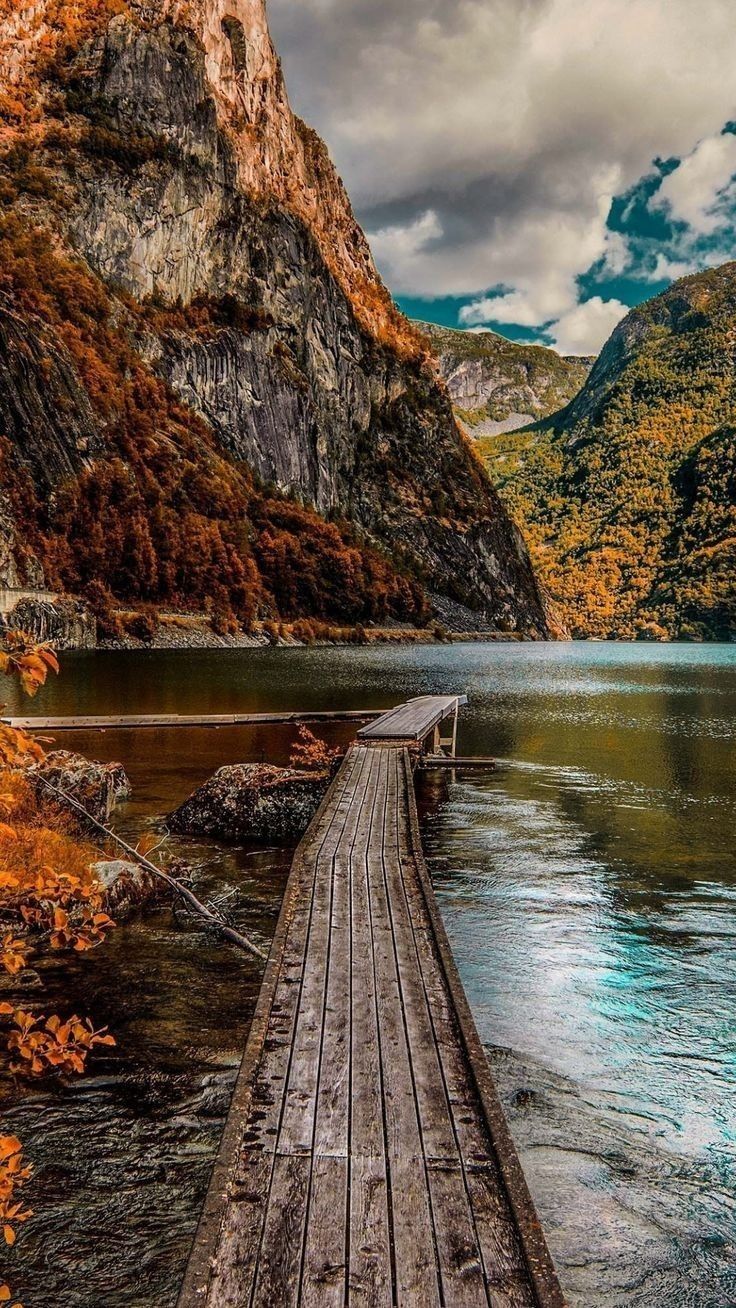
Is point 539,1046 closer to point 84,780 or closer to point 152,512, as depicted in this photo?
point 84,780

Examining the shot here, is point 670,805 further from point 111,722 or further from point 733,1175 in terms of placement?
point 111,722

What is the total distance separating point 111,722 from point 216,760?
7899 millimetres

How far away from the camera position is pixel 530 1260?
4426 millimetres

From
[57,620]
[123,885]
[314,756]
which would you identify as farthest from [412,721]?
[57,620]

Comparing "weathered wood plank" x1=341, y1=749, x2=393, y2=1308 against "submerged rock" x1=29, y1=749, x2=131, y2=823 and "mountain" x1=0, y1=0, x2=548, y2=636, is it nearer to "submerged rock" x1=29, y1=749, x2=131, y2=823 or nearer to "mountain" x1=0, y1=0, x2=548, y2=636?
"submerged rock" x1=29, y1=749, x2=131, y2=823

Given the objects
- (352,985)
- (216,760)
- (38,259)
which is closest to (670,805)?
(216,760)

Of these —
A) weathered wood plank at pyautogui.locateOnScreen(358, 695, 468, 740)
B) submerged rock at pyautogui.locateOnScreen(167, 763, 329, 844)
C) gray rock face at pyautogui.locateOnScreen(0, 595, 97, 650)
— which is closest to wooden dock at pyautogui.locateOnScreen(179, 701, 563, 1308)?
submerged rock at pyautogui.locateOnScreen(167, 763, 329, 844)

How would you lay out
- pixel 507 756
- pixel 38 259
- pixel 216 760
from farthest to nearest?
pixel 38 259 → pixel 507 756 → pixel 216 760

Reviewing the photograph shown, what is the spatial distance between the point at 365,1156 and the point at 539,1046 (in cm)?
449

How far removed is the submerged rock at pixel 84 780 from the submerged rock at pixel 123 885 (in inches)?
196

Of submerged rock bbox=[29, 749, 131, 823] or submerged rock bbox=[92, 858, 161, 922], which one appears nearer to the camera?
submerged rock bbox=[92, 858, 161, 922]

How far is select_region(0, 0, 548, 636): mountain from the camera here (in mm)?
121812

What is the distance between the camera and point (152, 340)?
163m

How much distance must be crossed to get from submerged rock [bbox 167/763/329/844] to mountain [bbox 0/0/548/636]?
326 ft
